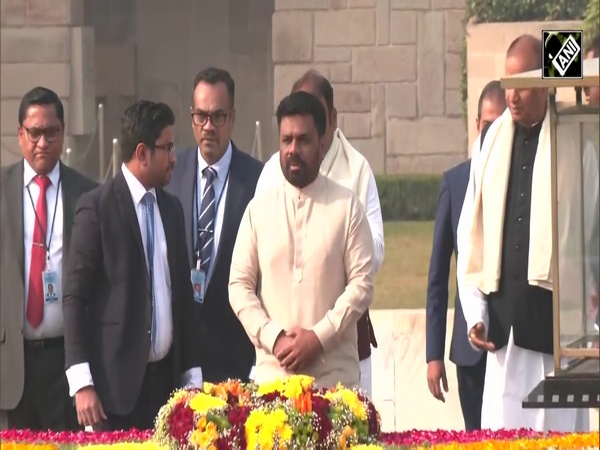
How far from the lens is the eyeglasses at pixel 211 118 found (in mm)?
7402

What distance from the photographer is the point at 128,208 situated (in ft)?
22.4

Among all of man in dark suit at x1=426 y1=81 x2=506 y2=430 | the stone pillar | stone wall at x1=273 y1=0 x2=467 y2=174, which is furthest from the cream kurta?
the stone pillar

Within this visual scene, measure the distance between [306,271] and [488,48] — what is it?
6.36 meters

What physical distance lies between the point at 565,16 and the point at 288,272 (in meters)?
6.46

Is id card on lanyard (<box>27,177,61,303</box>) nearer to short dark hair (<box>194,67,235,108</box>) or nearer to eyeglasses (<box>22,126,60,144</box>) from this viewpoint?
eyeglasses (<box>22,126,60,144</box>)

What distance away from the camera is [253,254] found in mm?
6629

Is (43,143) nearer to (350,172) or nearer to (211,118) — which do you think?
(211,118)

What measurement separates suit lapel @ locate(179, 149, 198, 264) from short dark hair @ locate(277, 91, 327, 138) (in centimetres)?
76

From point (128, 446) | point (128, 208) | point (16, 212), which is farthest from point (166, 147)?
point (128, 446)

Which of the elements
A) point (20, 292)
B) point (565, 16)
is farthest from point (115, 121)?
point (20, 292)

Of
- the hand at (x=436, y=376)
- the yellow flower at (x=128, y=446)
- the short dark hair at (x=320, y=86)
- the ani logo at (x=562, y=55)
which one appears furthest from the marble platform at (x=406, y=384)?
the ani logo at (x=562, y=55)

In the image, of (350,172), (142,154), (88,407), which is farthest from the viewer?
(350,172)

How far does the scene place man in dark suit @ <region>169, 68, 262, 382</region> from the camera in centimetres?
729

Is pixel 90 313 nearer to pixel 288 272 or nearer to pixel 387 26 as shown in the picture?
pixel 288 272
